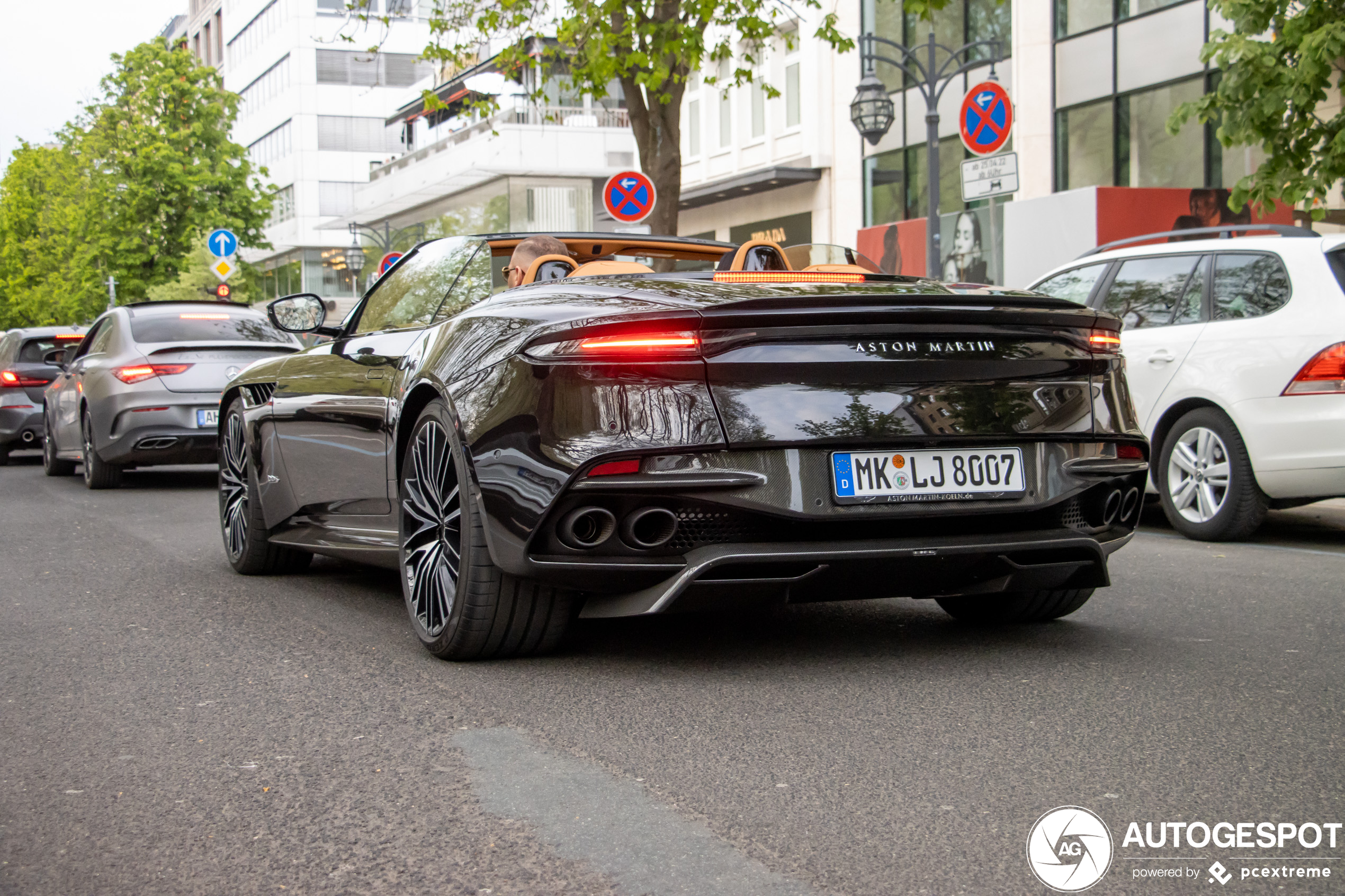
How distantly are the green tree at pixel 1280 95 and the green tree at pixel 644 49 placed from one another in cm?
574

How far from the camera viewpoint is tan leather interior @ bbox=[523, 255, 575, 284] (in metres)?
5.16

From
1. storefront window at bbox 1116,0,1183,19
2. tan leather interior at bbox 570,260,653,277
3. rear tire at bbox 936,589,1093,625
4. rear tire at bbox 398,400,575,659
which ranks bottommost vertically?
rear tire at bbox 936,589,1093,625

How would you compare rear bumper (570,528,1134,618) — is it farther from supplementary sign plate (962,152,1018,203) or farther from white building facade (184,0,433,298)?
white building facade (184,0,433,298)

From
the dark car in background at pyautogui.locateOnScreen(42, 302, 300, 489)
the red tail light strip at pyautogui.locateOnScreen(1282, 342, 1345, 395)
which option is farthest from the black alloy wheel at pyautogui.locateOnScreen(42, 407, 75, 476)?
the red tail light strip at pyautogui.locateOnScreen(1282, 342, 1345, 395)

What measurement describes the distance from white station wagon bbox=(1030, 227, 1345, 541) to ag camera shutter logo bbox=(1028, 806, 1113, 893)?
176 inches

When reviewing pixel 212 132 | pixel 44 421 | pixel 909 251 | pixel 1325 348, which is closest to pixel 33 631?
pixel 1325 348

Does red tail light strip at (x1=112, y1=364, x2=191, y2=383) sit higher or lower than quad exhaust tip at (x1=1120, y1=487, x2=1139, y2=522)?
higher

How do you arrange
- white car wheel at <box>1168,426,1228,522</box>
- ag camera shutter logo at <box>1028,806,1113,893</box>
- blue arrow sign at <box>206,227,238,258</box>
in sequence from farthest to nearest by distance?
blue arrow sign at <box>206,227,238,258</box>
white car wheel at <box>1168,426,1228,522</box>
ag camera shutter logo at <box>1028,806,1113,893</box>

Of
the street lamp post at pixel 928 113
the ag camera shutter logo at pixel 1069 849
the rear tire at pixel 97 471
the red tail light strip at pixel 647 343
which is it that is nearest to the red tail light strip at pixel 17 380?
the rear tire at pixel 97 471

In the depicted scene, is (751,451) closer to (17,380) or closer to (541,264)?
(541,264)

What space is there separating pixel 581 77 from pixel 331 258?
181 ft

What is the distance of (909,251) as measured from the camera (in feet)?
90.1

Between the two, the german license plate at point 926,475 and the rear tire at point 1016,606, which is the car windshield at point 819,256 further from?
the german license plate at point 926,475
